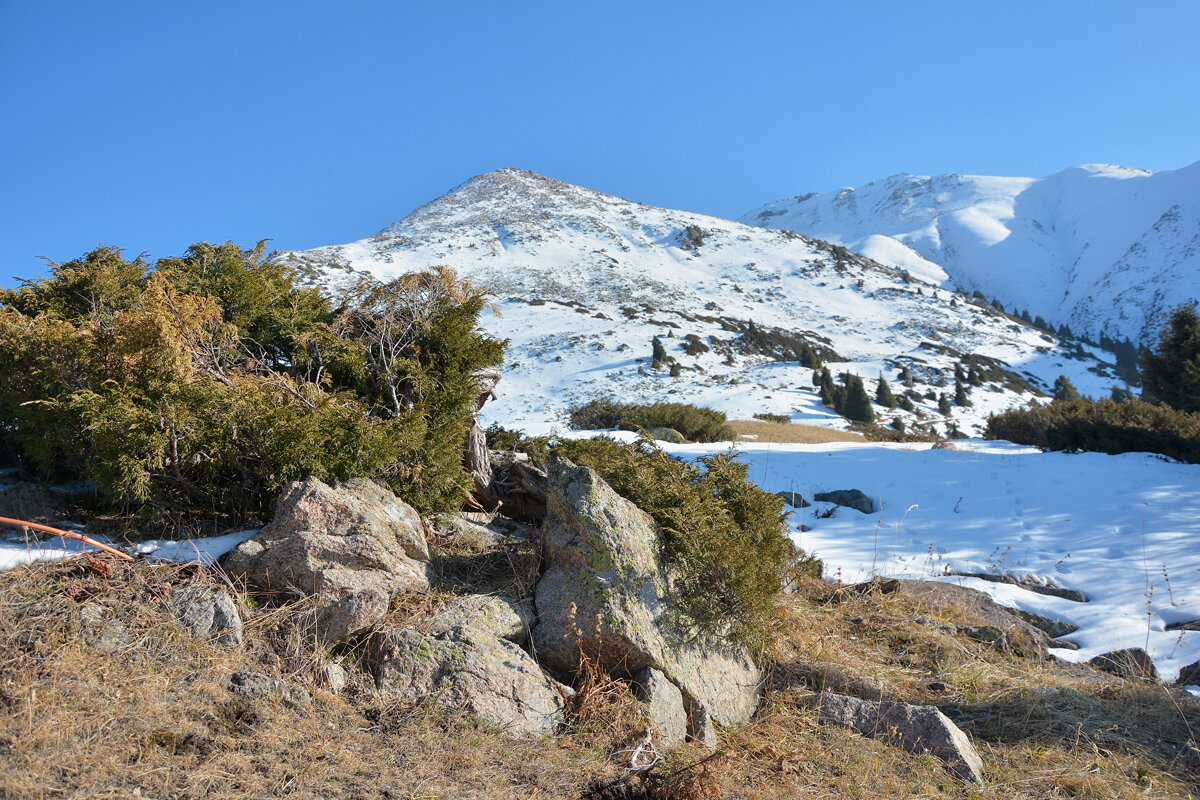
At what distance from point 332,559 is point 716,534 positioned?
2.41 metres

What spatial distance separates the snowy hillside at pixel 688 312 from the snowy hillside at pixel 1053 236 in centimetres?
3604

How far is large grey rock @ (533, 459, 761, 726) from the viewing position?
3.73m

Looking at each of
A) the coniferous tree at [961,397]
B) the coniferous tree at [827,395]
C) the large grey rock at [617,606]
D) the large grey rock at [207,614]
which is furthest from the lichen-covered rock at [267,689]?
the coniferous tree at [961,397]

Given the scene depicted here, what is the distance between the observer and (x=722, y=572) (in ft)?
13.6

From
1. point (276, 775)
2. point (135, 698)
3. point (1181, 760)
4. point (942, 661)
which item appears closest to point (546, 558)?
point (276, 775)

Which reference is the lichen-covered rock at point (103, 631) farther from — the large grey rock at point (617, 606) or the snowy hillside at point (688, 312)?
the snowy hillside at point (688, 312)

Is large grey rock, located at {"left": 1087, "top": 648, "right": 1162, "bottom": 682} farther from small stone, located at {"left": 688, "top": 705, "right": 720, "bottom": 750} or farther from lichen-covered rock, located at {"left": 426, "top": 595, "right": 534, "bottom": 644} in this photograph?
lichen-covered rock, located at {"left": 426, "top": 595, "right": 534, "bottom": 644}

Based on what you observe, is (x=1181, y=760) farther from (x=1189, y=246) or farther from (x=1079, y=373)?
(x=1189, y=246)

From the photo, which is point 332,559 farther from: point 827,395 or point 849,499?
point 827,395

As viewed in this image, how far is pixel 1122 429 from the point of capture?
1249 cm

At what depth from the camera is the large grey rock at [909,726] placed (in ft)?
11.4

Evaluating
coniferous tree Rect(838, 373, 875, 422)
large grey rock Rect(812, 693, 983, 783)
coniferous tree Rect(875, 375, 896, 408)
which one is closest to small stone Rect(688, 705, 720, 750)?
large grey rock Rect(812, 693, 983, 783)

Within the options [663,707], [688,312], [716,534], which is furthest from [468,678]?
[688,312]

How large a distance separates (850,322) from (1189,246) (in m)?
80.7
